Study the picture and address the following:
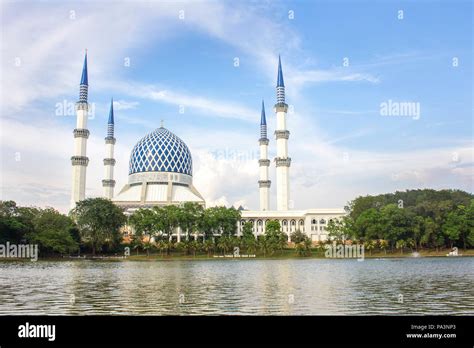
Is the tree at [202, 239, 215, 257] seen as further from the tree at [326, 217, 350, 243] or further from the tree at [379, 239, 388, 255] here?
the tree at [379, 239, 388, 255]

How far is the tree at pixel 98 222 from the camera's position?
50.7 m

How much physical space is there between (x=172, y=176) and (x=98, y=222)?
30.9 m

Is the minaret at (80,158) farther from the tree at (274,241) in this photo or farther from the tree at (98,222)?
the tree at (274,241)

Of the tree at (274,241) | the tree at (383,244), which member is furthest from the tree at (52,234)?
the tree at (383,244)

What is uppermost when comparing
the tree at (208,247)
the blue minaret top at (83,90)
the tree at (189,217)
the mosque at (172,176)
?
the blue minaret top at (83,90)

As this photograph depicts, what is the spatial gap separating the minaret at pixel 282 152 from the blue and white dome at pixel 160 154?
20.3m

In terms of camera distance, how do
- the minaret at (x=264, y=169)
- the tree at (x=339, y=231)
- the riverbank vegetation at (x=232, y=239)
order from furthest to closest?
the minaret at (x=264, y=169), the tree at (x=339, y=231), the riverbank vegetation at (x=232, y=239)

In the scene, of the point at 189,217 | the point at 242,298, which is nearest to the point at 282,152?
the point at 189,217

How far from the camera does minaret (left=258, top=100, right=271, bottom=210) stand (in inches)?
2990

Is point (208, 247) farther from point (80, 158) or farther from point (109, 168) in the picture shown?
point (109, 168)

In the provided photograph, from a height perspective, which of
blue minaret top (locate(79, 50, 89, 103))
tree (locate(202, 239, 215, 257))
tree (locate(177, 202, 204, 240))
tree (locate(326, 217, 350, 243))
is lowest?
tree (locate(202, 239, 215, 257))

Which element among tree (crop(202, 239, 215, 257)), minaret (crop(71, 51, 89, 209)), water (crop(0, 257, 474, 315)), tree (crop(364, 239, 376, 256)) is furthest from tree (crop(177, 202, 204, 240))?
water (crop(0, 257, 474, 315))

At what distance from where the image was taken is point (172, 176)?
266ft
